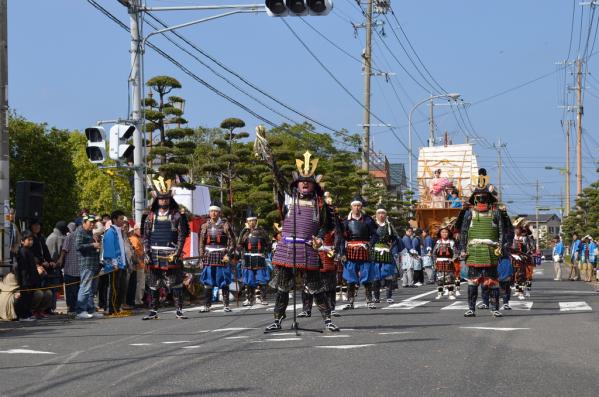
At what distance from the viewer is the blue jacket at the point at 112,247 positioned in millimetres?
19406

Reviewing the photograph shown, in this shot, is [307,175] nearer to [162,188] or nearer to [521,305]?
[162,188]

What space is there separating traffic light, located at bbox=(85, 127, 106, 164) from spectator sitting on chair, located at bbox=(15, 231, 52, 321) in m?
3.78

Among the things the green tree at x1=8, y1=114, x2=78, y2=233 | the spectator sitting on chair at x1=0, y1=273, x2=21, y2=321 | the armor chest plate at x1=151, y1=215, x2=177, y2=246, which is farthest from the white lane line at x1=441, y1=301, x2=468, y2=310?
the green tree at x1=8, y1=114, x2=78, y2=233

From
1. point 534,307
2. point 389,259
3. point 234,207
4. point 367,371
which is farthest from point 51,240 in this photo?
point 234,207

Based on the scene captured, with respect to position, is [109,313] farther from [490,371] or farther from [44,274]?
[490,371]

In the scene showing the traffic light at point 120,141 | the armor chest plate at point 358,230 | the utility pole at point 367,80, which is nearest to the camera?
the armor chest plate at point 358,230

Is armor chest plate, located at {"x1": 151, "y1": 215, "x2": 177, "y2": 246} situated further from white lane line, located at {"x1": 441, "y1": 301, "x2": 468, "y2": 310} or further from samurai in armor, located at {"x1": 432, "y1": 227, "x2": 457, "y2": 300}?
samurai in armor, located at {"x1": 432, "y1": 227, "x2": 457, "y2": 300}

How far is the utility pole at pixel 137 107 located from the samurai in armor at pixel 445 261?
23.2ft

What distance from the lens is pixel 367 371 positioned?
9383 millimetres

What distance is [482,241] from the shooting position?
17047 millimetres

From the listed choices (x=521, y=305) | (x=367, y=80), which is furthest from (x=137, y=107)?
(x=367, y=80)

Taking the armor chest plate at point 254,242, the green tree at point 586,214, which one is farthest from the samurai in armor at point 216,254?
the green tree at point 586,214

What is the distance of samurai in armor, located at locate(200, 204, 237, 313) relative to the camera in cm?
1953

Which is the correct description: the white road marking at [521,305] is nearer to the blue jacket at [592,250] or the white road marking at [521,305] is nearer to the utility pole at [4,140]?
the utility pole at [4,140]
